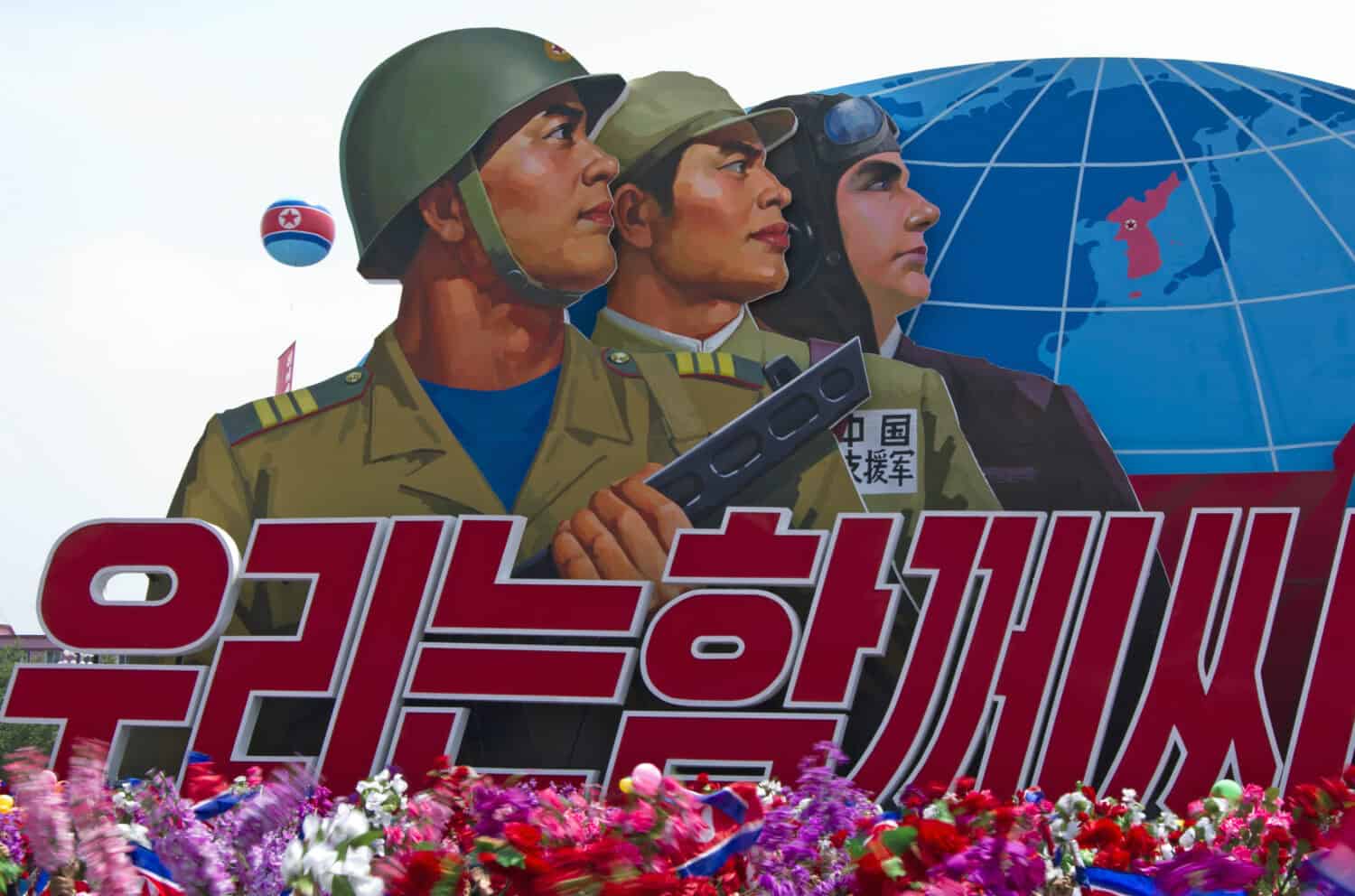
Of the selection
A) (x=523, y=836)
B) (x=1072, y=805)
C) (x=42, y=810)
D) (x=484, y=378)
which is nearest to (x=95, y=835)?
(x=42, y=810)

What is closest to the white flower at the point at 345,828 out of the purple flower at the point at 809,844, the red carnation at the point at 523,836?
the red carnation at the point at 523,836

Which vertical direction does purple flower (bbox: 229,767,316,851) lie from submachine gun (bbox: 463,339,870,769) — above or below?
above

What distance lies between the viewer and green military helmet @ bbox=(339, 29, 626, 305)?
12.7 metres

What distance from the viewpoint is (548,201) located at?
1273 centimetres

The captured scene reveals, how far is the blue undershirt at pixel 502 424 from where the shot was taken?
12312 millimetres

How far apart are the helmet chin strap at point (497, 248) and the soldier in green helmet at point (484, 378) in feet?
0.06

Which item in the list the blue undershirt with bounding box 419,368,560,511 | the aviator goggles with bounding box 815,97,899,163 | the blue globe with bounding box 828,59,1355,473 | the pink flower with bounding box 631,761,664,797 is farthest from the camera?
the aviator goggles with bounding box 815,97,899,163

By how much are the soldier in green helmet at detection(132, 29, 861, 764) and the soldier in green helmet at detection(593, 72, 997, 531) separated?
23 centimetres

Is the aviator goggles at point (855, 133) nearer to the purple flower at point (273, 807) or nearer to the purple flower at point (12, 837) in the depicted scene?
the purple flower at point (12, 837)

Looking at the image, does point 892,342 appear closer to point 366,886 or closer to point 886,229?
point 886,229

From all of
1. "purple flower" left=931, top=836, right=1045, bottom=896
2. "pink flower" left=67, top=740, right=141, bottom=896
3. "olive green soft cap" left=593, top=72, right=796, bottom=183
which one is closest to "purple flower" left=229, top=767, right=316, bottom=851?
"pink flower" left=67, top=740, right=141, bottom=896

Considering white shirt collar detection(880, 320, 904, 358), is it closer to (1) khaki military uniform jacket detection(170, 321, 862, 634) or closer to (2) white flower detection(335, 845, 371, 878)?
(1) khaki military uniform jacket detection(170, 321, 862, 634)

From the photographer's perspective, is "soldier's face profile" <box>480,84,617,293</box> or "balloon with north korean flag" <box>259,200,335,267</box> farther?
"balloon with north korean flag" <box>259,200,335,267</box>

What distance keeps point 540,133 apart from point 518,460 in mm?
2964
